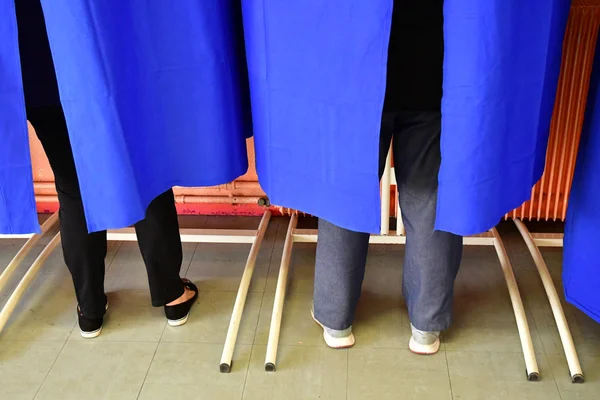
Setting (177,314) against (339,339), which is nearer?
(339,339)

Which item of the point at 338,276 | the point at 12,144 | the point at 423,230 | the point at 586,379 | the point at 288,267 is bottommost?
the point at 586,379

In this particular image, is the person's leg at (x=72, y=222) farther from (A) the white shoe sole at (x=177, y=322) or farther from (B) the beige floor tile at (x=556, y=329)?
(B) the beige floor tile at (x=556, y=329)

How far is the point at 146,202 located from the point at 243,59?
398 mm

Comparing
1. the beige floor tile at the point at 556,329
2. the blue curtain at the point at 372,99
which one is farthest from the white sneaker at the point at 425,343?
the blue curtain at the point at 372,99

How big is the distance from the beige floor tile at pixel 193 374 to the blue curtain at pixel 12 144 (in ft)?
1.72

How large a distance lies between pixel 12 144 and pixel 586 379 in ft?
4.88

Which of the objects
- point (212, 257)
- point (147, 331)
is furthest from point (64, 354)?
point (212, 257)

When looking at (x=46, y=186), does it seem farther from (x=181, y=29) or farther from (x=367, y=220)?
(x=367, y=220)

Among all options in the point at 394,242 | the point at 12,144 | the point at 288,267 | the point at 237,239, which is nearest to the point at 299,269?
Result: the point at 288,267

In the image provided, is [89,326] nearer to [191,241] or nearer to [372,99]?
[191,241]

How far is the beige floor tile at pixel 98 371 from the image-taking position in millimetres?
1620

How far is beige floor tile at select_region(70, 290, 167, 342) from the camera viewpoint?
182 centimetres

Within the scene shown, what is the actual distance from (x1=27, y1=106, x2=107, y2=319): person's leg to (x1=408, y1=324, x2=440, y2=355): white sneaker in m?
0.90

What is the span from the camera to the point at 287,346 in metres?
1.75
